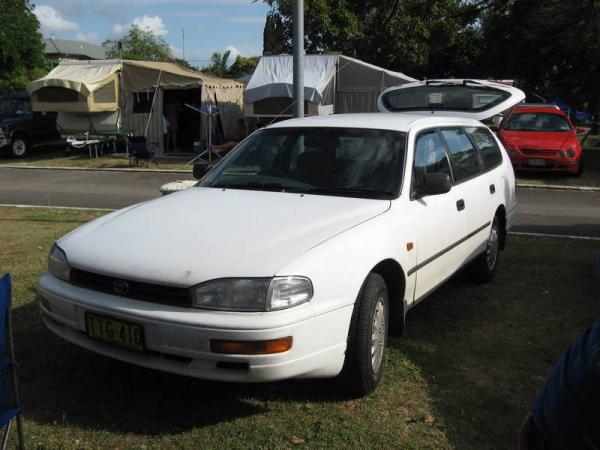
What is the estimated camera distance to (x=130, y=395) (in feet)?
11.7

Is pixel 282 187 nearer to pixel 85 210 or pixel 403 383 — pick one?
pixel 403 383

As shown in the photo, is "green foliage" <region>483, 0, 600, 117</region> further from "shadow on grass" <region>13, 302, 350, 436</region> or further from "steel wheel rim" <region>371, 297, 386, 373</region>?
"shadow on grass" <region>13, 302, 350, 436</region>

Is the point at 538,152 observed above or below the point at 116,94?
below

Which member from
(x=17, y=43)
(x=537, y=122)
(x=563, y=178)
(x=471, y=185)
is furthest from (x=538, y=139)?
(x=17, y=43)

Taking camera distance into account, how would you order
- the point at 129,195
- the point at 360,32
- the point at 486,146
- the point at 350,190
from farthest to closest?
the point at 360,32, the point at 129,195, the point at 486,146, the point at 350,190

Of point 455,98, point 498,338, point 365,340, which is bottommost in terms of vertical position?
point 498,338

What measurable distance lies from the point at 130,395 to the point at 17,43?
27010 mm

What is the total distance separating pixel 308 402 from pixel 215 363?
72cm

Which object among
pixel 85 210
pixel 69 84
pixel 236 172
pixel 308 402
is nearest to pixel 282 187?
pixel 236 172

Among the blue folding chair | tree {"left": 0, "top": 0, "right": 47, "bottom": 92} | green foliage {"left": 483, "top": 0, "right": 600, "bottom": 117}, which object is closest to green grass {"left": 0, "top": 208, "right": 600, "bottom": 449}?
the blue folding chair

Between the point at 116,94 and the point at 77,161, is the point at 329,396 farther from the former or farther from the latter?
the point at 116,94

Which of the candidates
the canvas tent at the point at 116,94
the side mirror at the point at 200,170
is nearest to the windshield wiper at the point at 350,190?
the side mirror at the point at 200,170

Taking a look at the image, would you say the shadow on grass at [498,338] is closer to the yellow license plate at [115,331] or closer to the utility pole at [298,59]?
the yellow license plate at [115,331]

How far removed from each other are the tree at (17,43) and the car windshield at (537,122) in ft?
64.7
